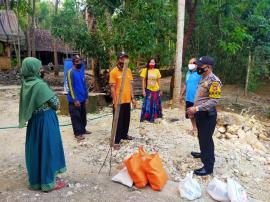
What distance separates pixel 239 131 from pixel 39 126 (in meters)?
4.80

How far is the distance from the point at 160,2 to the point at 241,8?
482 cm

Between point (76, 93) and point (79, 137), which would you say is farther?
point (79, 137)

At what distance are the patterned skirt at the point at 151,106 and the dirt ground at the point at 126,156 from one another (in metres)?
0.21

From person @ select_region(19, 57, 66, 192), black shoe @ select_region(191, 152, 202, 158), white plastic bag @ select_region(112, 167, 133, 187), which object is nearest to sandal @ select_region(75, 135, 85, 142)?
white plastic bag @ select_region(112, 167, 133, 187)

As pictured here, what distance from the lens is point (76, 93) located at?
5.82m

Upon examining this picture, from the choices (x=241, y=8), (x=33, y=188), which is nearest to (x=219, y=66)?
(x=241, y=8)

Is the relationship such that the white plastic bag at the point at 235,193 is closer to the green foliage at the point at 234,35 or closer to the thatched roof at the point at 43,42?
the green foliage at the point at 234,35

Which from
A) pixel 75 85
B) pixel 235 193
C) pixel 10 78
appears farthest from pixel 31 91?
pixel 10 78

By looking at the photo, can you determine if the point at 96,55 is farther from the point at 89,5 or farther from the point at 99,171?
the point at 99,171

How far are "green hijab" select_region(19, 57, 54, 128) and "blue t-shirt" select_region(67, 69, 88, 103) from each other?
6.38 feet

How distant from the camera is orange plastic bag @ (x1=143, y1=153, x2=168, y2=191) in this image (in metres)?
4.08

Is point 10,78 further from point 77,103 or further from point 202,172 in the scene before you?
point 202,172

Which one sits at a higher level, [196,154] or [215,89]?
[215,89]

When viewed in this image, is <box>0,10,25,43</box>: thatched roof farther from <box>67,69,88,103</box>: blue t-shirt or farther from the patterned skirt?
<box>67,69,88,103</box>: blue t-shirt
